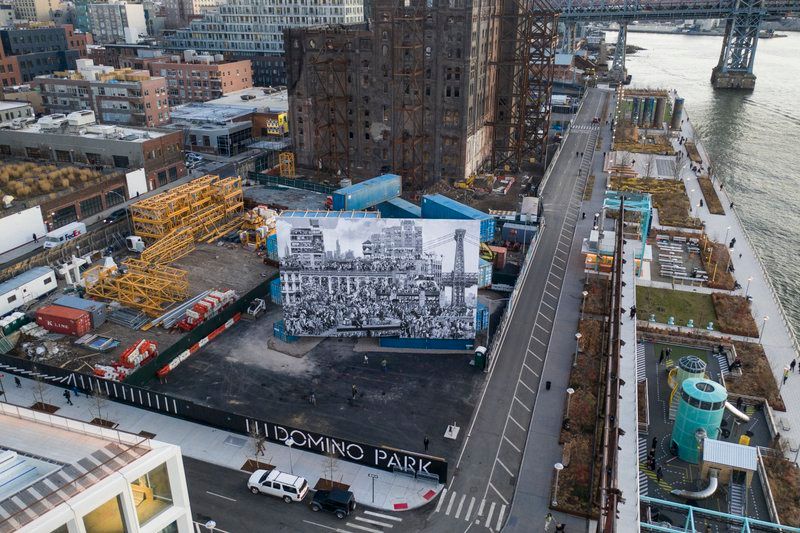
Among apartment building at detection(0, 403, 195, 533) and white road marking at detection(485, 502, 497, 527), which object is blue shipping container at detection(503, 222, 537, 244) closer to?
white road marking at detection(485, 502, 497, 527)

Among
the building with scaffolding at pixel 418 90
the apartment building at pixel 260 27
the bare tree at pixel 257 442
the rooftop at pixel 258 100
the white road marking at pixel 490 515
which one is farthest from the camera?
the apartment building at pixel 260 27

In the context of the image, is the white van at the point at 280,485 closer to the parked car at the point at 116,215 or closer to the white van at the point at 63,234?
the white van at the point at 63,234

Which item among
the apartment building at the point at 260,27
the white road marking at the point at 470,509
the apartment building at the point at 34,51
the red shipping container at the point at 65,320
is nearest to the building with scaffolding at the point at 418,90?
the red shipping container at the point at 65,320

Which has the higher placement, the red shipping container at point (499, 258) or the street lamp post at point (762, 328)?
the red shipping container at point (499, 258)

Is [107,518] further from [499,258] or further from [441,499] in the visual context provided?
[499,258]

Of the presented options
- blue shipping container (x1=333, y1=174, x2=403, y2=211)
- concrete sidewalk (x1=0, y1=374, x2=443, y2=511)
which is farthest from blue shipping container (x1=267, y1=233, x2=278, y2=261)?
concrete sidewalk (x1=0, y1=374, x2=443, y2=511)

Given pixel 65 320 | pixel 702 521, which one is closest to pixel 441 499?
pixel 702 521

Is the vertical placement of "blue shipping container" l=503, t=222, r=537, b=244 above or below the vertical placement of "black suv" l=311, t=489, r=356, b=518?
above

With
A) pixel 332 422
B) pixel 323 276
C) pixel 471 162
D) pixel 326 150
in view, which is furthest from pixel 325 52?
pixel 332 422

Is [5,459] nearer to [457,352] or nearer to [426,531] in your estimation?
[426,531]
